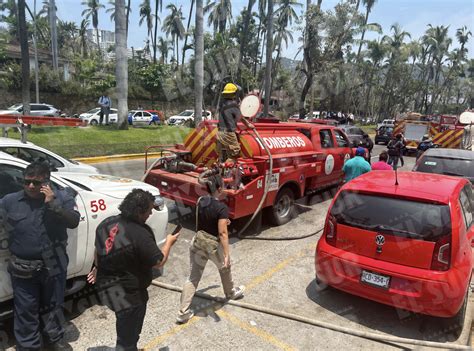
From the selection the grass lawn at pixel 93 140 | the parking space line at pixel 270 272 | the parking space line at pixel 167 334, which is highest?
the grass lawn at pixel 93 140

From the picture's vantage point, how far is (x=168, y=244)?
9.98 feet

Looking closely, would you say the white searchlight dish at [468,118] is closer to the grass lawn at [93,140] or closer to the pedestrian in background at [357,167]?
the grass lawn at [93,140]

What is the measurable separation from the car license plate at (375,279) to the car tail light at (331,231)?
49cm

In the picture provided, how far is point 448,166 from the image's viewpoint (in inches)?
293

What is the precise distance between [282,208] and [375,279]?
11.4ft

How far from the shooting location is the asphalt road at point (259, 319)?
3.71 m

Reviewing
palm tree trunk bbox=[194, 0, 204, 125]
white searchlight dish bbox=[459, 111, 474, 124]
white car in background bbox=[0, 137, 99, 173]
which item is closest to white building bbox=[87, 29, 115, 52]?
palm tree trunk bbox=[194, 0, 204, 125]

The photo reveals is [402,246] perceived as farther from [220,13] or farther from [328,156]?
[220,13]

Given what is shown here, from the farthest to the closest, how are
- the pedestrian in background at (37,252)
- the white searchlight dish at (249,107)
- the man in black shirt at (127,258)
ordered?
the white searchlight dish at (249,107), the pedestrian in background at (37,252), the man in black shirt at (127,258)

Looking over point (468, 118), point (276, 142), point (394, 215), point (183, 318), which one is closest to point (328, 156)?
point (276, 142)

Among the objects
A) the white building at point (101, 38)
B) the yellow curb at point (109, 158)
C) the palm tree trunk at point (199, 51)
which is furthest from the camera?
the white building at point (101, 38)

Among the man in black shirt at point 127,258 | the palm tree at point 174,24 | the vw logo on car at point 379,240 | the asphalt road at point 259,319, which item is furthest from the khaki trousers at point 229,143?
the palm tree at point 174,24

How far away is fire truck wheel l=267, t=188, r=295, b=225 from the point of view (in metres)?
7.14

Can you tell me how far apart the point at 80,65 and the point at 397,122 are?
3156 cm
